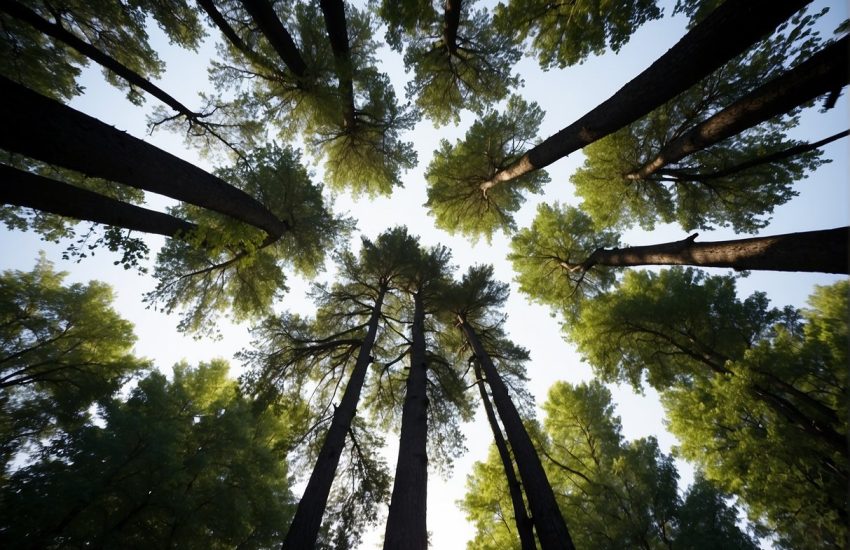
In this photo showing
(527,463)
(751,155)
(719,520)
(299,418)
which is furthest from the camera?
(719,520)

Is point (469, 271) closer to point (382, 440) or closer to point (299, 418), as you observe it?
point (382, 440)

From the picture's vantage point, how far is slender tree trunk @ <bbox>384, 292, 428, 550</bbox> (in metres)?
3.68

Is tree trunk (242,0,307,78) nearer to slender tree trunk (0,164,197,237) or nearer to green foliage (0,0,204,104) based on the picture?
green foliage (0,0,204,104)

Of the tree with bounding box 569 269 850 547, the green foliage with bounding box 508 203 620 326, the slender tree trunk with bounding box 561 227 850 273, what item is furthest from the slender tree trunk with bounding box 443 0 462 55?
the tree with bounding box 569 269 850 547

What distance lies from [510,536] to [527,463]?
923cm

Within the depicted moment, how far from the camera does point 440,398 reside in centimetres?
925

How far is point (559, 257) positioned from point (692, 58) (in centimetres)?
781

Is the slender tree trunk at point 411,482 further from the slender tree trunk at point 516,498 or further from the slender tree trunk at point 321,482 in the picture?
the slender tree trunk at point 516,498

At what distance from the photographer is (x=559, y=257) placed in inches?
424

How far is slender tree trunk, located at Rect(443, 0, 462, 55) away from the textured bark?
6839mm

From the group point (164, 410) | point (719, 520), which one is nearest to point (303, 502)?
point (164, 410)

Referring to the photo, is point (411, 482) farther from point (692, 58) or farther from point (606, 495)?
point (606, 495)

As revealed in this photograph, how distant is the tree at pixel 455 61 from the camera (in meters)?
8.55

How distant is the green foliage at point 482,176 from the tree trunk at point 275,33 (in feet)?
15.6
